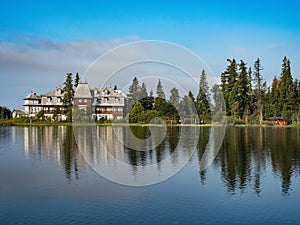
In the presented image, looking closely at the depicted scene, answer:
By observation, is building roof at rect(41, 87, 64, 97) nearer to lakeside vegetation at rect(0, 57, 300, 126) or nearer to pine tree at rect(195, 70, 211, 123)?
lakeside vegetation at rect(0, 57, 300, 126)

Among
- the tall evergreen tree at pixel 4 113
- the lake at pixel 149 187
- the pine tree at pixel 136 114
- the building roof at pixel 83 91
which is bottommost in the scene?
the lake at pixel 149 187

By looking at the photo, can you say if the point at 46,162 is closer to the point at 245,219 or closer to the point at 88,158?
the point at 88,158

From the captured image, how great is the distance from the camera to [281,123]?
55.4 m

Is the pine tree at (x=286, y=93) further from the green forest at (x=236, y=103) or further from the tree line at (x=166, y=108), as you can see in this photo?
the tree line at (x=166, y=108)

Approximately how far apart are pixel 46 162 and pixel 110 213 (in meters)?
9.89

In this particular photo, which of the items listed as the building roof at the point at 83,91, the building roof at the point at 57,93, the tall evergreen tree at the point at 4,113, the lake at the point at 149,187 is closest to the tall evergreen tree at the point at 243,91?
the building roof at the point at 83,91

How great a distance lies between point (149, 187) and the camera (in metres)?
14.0

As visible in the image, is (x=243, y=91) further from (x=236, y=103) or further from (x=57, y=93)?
(x=57, y=93)

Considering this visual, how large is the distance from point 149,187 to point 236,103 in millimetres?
44466

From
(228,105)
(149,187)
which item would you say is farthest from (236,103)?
(149,187)

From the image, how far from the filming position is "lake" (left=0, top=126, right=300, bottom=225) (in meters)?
10.4

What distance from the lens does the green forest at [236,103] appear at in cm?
5191

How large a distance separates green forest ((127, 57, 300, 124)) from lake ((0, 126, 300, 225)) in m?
28.2

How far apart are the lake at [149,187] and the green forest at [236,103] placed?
1110 inches
